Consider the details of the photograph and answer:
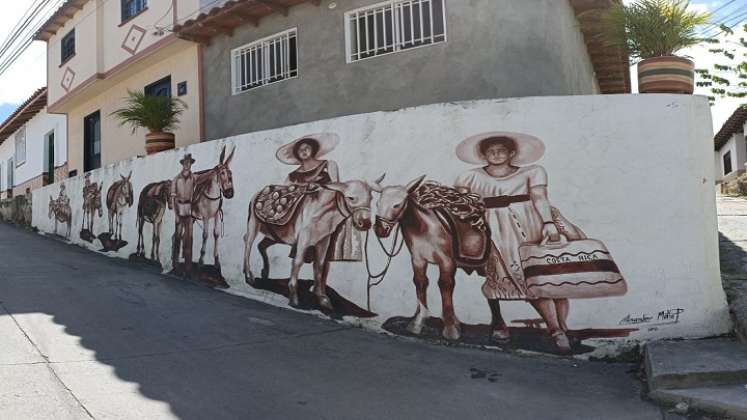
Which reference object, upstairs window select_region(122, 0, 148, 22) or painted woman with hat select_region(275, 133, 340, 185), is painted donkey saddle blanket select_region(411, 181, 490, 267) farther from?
upstairs window select_region(122, 0, 148, 22)

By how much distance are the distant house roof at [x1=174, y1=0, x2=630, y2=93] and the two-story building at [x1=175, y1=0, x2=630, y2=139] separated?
20mm

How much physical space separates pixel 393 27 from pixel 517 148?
357cm

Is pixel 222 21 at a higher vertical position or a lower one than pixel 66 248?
higher

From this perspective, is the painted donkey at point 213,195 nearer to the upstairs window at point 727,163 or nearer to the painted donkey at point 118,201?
the painted donkey at point 118,201

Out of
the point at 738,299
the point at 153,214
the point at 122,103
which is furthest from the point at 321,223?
the point at 122,103

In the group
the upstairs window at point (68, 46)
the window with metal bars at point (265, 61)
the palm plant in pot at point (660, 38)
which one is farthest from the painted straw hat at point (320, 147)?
the upstairs window at point (68, 46)

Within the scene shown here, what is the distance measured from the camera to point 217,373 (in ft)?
16.6

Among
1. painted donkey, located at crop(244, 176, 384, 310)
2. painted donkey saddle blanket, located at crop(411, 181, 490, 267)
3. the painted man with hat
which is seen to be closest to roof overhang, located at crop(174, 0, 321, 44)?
the painted man with hat

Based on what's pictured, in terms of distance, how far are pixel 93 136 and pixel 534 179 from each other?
47.0 ft

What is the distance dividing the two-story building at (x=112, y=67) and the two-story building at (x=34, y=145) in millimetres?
1663

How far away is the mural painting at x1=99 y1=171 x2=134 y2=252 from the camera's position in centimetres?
1095

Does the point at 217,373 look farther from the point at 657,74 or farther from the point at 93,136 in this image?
the point at 93,136

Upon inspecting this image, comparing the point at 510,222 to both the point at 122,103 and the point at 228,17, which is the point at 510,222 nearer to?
the point at 228,17

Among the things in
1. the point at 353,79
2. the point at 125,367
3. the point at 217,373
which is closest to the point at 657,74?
the point at 353,79
